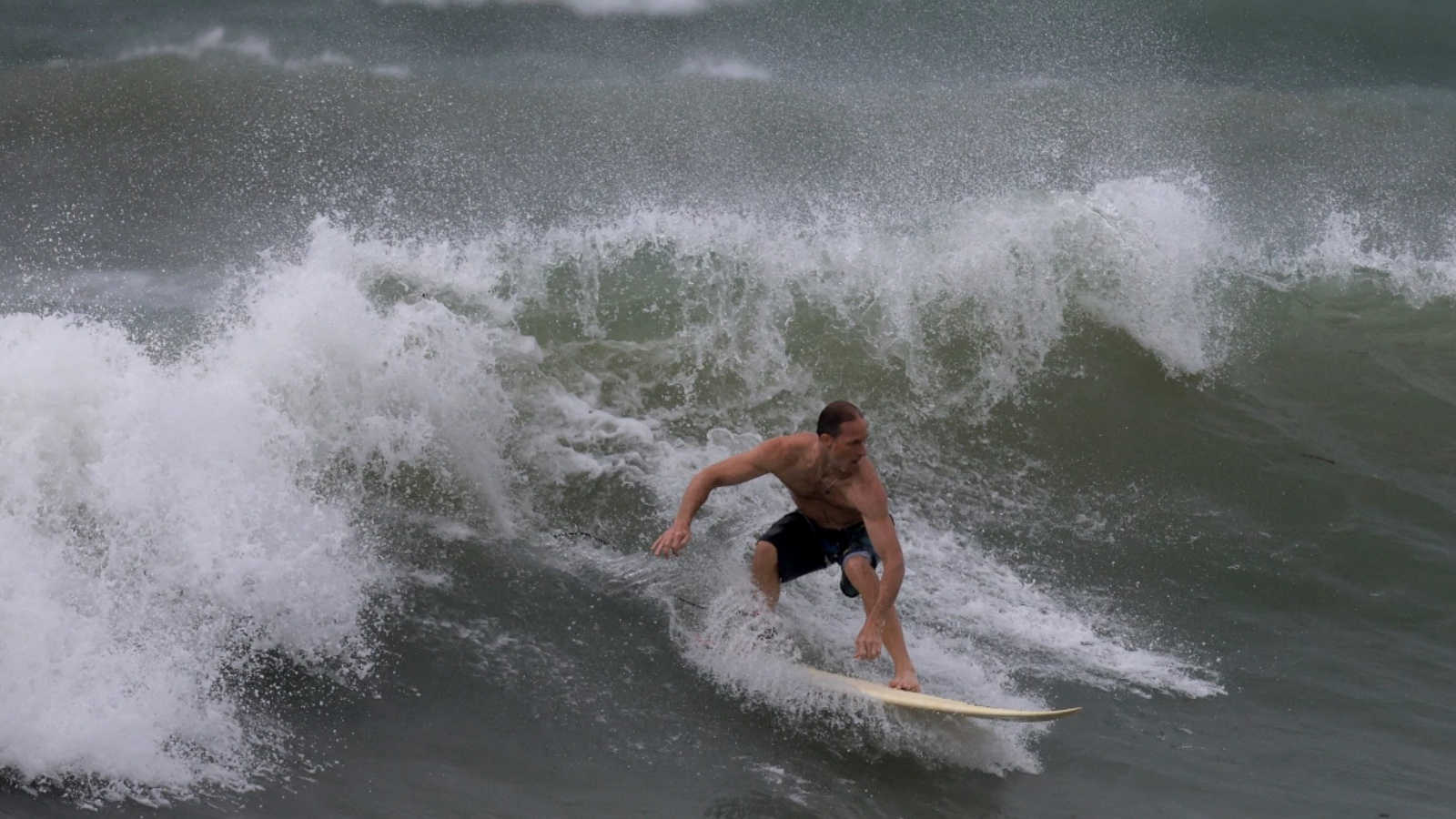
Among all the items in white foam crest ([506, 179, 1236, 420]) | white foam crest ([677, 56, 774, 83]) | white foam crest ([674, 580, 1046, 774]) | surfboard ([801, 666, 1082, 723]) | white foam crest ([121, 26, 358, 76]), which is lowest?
white foam crest ([674, 580, 1046, 774])

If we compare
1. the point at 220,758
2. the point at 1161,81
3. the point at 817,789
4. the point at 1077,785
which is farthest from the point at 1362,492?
the point at 1161,81

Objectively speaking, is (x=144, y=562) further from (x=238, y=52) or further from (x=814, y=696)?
(x=238, y=52)

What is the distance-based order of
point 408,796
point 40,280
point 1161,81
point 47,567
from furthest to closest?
1. point 1161,81
2. point 40,280
3. point 47,567
4. point 408,796

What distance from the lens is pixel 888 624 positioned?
5.04 m

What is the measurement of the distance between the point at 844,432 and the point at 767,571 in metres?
0.85

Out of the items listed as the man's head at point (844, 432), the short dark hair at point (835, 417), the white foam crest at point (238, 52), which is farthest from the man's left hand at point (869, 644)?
the white foam crest at point (238, 52)

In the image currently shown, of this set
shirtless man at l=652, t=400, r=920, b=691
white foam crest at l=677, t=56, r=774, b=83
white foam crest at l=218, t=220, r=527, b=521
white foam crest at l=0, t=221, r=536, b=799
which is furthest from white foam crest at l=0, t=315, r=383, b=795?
white foam crest at l=677, t=56, r=774, b=83

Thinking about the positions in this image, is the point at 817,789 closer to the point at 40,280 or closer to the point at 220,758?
the point at 220,758

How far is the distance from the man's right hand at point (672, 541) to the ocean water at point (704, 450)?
0.59 m

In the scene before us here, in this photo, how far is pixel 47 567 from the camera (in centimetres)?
461

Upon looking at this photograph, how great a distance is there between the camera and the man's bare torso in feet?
16.8

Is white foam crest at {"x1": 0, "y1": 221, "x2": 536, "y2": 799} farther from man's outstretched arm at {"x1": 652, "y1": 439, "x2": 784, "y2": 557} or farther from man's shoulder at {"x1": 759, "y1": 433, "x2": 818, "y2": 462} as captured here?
man's shoulder at {"x1": 759, "y1": 433, "x2": 818, "y2": 462}

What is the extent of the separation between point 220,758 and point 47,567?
3.42ft

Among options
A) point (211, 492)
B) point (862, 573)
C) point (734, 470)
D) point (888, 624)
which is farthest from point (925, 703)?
point (211, 492)
